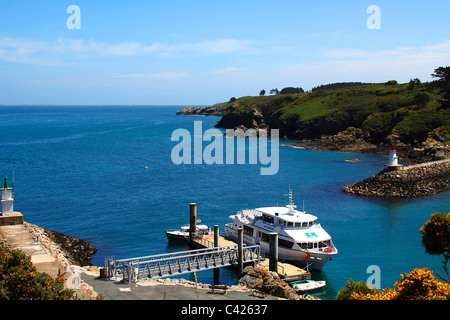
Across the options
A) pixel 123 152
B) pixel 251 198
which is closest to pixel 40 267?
pixel 251 198

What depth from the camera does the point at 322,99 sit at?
188 meters

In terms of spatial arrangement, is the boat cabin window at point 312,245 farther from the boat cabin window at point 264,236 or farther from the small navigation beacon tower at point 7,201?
the small navigation beacon tower at point 7,201

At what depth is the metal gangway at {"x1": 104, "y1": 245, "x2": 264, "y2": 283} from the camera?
1161 inches

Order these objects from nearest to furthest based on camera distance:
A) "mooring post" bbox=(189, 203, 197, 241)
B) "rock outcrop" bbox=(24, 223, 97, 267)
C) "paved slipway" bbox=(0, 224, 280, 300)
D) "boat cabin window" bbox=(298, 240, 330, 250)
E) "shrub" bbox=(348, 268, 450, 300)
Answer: "shrub" bbox=(348, 268, 450, 300) < "paved slipway" bbox=(0, 224, 280, 300) < "boat cabin window" bbox=(298, 240, 330, 250) < "rock outcrop" bbox=(24, 223, 97, 267) < "mooring post" bbox=(189, 203, 197, 241)

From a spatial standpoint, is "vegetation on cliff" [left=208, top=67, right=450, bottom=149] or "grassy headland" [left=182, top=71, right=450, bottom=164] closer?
"grassy headland" [left=182, top=71, right=450, bottom=164]

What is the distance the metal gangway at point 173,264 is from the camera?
29.5m

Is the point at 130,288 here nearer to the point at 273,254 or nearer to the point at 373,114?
the point at 273,254

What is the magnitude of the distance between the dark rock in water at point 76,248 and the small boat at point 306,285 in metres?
19.2

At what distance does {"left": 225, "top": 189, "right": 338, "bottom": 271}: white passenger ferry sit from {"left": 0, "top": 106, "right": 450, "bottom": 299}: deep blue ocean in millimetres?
1923

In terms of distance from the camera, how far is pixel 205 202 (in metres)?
65.7

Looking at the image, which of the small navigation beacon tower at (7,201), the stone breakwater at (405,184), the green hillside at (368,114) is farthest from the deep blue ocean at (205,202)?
the green hillside at (368,114)

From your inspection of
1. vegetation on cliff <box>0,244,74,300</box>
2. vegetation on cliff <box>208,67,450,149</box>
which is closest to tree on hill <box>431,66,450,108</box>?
vegetation on cliff <box>208,67,450,149</box>

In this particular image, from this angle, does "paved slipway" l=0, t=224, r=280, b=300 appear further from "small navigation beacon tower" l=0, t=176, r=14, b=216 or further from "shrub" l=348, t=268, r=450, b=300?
"small navigation beacon tower" l=0, t=176, r=14, b=216
